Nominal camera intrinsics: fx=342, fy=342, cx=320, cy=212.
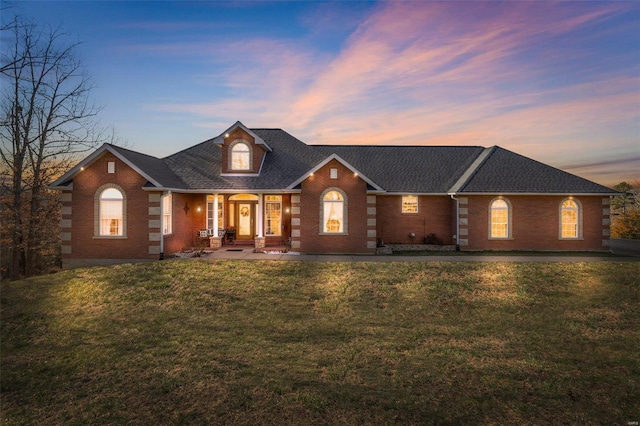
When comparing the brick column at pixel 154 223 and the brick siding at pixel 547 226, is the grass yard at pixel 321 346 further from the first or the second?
the brick siding at pixel 547 226

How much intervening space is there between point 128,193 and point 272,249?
8.45 metres

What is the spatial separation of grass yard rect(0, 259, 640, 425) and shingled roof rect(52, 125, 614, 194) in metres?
6.63

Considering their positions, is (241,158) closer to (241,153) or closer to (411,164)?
(241,153)

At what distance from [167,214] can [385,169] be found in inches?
603

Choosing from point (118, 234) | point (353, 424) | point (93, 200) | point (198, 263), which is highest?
point (93, 200)

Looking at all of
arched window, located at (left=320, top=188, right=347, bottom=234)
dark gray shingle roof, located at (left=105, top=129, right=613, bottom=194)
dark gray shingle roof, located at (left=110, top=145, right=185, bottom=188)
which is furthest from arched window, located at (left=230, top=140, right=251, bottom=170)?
arched window, located at (left=320, top=188, right=347, bottom=234)

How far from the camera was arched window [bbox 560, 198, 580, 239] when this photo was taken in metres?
21.8

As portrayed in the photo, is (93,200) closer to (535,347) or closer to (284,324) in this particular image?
(284,324)

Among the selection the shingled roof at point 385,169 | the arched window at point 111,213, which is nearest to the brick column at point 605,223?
the shingled roof at point 385,169

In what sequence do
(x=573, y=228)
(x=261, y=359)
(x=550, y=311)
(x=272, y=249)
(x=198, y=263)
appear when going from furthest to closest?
(x=573, y=228)
(x=272, y=249)
(x=198, y=263)
(x=550, y=311)
(x=261, y=359)

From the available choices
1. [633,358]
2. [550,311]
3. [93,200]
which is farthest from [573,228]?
[93,200]

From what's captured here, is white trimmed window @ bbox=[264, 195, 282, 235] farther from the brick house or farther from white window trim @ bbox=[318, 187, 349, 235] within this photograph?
white window trim @ bbox=[318, 187, 349, 235]

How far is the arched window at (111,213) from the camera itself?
18578 millimetres

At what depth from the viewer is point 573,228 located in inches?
864
